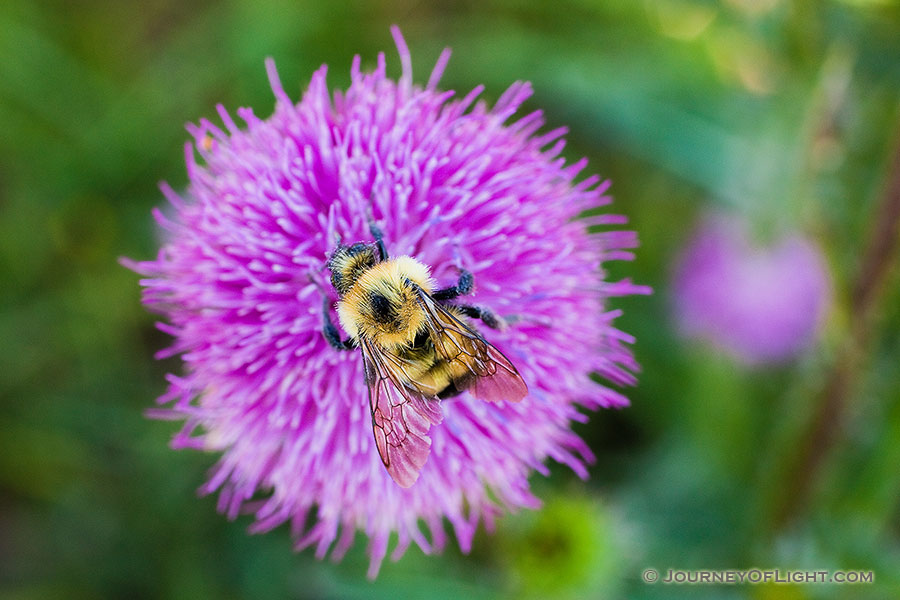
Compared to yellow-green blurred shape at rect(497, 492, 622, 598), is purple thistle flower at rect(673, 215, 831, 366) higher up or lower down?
higher up

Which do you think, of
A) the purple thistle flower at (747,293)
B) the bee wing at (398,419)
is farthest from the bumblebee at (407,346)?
the purple thistle flower at (747,293)

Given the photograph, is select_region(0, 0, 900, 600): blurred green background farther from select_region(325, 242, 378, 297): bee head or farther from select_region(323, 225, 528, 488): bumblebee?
select_region(325, 242, 378, 297): bee head

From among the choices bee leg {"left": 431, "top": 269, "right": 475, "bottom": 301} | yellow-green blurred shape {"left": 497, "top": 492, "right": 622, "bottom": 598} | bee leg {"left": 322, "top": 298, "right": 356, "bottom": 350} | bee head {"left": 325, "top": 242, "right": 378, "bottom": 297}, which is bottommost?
yellow-green blurred shape {"left": 497, "top": 492, "right": 622, "bottom": 598}

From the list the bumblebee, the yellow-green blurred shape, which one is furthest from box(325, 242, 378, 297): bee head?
the yellow-green blurred shape

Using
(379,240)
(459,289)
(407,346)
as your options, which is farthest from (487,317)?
(379,240)

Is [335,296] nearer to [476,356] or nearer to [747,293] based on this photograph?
[476,356]

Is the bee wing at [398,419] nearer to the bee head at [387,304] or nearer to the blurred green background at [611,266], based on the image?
the bee head at [387,304]

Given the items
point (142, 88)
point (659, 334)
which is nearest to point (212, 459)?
point (142, 88)

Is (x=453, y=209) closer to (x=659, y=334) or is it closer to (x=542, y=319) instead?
(x=542, y=319)
